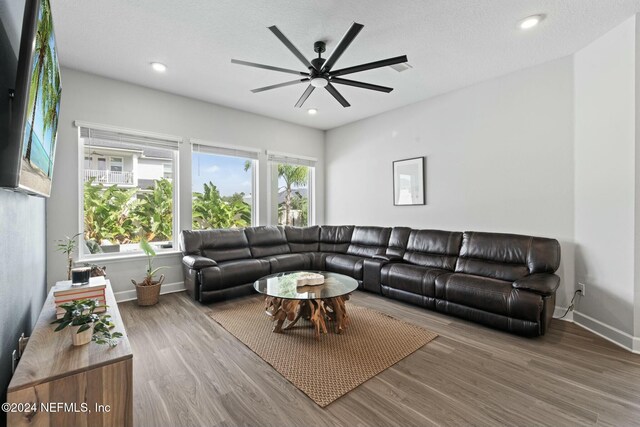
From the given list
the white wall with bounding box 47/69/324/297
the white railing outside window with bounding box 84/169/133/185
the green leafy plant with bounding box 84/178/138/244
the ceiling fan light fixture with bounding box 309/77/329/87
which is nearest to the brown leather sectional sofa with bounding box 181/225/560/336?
the white wall with bounding box 47/69/324/297

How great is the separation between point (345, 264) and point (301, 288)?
5.51 ft

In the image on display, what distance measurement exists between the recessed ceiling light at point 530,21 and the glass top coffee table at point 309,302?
295 cm

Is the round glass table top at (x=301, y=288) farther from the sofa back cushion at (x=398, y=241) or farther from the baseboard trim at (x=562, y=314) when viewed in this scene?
the baseboard trim at (x=562, y=314)

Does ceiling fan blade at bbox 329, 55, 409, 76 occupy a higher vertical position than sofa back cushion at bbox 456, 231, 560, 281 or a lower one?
higher

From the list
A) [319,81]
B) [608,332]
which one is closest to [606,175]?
[608,332]

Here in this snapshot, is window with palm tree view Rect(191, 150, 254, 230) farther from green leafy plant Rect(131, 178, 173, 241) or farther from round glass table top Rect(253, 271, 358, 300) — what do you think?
round glass table top Rect(253, 271, 358, 300)

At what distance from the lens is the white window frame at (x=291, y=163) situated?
5384 millimetres

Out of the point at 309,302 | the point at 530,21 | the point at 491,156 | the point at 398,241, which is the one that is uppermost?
the point at 530,21

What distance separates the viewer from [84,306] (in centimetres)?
157

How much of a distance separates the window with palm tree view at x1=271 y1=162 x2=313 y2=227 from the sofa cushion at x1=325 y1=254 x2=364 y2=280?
1374 millimetres

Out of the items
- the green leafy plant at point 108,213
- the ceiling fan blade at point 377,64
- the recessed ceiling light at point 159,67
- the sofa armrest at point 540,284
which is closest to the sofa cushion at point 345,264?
the sofa armrest at point 540,284

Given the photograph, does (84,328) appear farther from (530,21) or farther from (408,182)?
(408,182)

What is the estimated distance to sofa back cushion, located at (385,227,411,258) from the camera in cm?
436

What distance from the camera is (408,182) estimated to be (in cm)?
472
